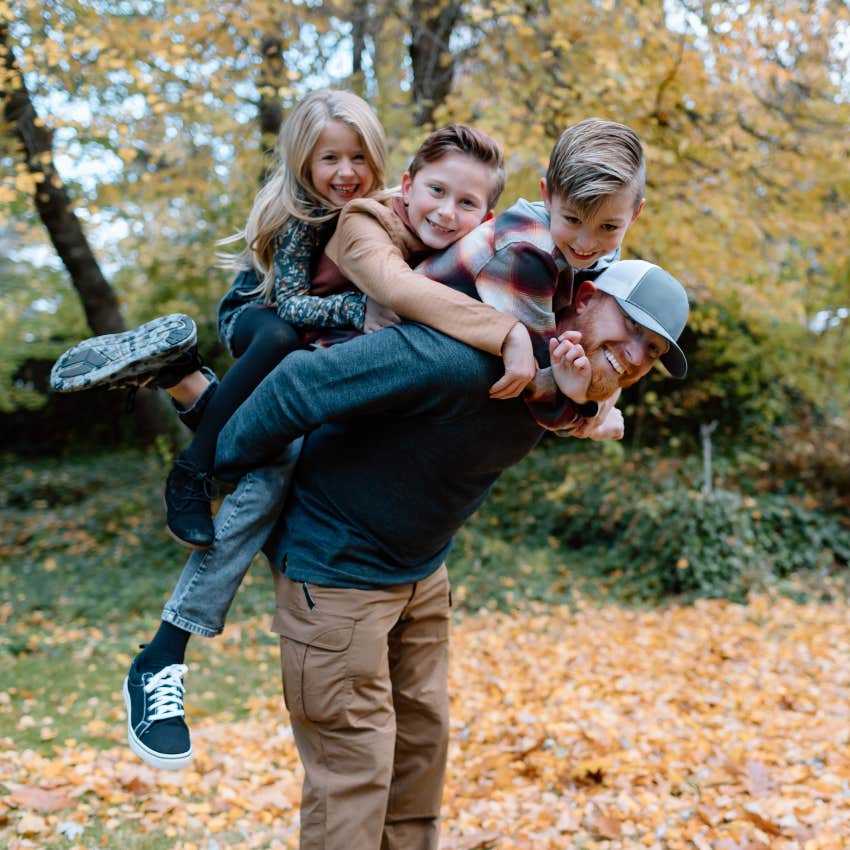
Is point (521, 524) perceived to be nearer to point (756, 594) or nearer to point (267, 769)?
point (756, 594)

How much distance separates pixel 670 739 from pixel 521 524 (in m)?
5.22

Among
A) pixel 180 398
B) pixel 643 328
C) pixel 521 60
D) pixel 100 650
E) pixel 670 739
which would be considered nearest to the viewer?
pixel 643 328

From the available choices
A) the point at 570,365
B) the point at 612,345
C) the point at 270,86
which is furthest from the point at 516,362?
the point at 270,86

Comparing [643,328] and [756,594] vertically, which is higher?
[643,328]

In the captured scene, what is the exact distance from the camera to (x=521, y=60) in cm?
700

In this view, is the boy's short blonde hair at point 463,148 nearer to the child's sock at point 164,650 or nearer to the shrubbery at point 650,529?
the child's sock at point 164,650

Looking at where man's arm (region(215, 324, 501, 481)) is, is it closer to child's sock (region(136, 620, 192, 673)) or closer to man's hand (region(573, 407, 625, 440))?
man's hand (region(573, 407, 625, 440))

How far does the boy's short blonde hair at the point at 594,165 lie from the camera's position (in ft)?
5.57

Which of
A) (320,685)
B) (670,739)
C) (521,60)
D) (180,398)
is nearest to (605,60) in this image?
(521,60)

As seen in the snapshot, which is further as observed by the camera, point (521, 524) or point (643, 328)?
point (521, 524)

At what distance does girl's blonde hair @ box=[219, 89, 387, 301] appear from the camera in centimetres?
226

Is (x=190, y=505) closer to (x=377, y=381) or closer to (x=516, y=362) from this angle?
(x=377, y=381)

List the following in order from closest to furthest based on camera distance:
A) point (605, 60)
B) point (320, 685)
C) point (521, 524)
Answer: point (320, 685) → point (605, 60) → point (521, 524)

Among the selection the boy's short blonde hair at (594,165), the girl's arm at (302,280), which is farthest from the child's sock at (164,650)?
the boy's short blonde hair at (594,165)
